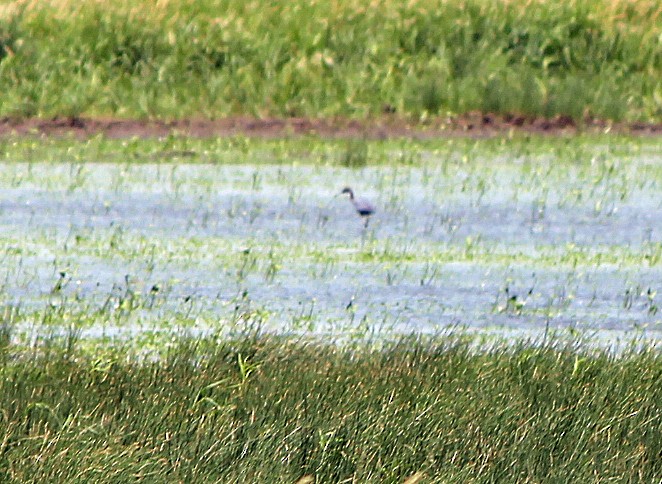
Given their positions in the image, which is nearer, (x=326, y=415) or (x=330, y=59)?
(x=326, y=415)

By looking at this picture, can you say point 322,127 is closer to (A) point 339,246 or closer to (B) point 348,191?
(B) point 348,191

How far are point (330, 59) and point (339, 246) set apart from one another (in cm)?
721

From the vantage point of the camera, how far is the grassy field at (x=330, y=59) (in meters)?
16.2

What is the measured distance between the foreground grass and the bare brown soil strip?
8648 millimetres

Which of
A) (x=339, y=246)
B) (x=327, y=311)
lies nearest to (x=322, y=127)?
(x=339, y=246)

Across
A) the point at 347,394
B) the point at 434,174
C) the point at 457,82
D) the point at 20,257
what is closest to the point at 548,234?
the point at 434,174

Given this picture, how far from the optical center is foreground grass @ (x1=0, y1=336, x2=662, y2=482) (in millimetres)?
5355

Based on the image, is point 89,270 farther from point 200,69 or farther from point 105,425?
point 200,69

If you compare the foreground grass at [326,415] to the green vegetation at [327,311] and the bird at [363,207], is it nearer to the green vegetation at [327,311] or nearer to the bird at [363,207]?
the green vegetation at [327,311]

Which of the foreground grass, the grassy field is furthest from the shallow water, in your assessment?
the grassy field

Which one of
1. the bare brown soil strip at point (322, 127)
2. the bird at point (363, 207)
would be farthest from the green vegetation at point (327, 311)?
the bare brown soil strip at point (322, 127)

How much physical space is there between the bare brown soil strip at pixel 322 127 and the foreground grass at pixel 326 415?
8648 mm

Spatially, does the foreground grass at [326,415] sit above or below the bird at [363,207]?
above

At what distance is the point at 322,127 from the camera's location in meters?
15.6
